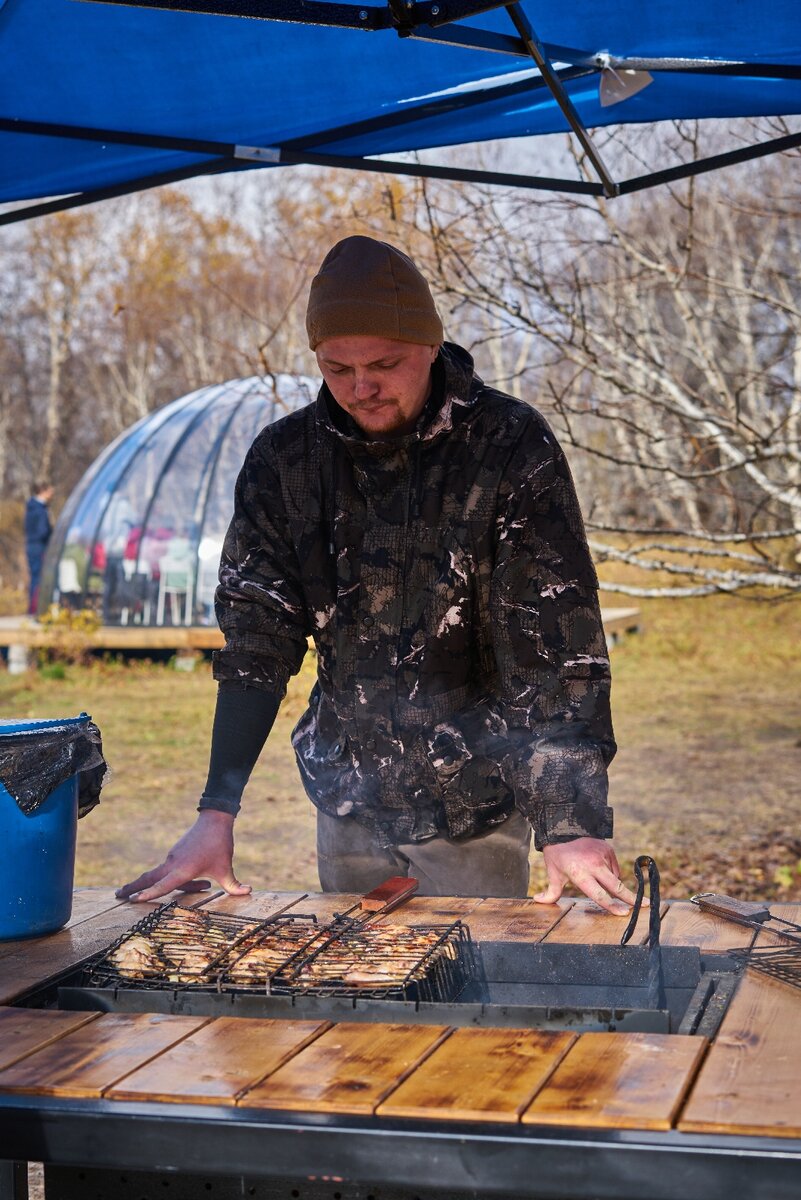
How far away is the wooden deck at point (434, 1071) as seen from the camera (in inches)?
59.4

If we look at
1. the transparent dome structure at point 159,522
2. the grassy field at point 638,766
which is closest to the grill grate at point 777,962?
the grassy field at point 638,766

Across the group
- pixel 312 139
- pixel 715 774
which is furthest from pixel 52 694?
pixel 312 139

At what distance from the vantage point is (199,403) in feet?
49.2

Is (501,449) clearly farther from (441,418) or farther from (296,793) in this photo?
(296,793)

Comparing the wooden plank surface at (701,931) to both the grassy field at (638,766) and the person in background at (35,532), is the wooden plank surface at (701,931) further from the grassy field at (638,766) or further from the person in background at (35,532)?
the person in background at (35,532)

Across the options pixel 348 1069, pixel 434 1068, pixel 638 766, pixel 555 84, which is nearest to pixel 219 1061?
pixel 348 1069

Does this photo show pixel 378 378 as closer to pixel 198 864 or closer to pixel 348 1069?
pixel 198 864

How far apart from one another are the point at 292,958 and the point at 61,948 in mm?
500

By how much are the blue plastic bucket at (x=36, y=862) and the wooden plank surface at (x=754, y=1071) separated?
122 cm

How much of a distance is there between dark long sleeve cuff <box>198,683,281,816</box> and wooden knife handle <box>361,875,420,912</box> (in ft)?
1.16

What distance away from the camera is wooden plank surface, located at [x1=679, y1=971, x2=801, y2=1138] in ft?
4.84

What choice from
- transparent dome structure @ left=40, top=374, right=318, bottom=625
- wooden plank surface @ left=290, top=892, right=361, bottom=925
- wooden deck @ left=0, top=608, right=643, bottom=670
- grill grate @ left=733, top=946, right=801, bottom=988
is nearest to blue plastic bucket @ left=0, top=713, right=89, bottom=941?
wooden plank surface @ left=290, top=892, right=361, bottom=925

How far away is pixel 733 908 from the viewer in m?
2.39

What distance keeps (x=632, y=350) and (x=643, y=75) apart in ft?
10.5
